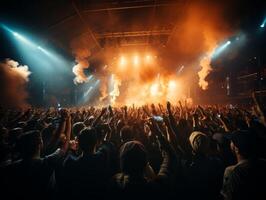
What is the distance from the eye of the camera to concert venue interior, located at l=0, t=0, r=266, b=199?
2.46 metres

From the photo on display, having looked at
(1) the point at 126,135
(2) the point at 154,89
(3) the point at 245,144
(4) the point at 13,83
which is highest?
(2) the point at 154,89

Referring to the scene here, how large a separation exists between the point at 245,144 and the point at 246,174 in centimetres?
28

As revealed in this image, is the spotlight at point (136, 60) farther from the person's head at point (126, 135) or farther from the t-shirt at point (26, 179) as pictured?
the t-shirt at point (26, 179)

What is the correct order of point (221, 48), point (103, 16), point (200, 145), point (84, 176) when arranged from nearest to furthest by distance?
point (84, 176) → point (200, 145) → point (103, 16) → point (221, 48)

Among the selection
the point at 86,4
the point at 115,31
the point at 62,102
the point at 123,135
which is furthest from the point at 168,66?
the point at 123,135

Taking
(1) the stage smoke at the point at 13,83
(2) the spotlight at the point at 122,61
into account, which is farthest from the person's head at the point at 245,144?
(2) the spotlight at the point at 122,61

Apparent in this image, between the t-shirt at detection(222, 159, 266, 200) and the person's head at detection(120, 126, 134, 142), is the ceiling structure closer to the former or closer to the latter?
the person's head at detection(120, 126, 134, 142)

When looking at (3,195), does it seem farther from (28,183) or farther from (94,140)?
(94,140)

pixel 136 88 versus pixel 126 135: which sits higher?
pixel 136 88

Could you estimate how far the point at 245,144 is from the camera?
2.05m

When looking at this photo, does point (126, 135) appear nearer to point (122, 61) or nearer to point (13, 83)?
point (13, 83)

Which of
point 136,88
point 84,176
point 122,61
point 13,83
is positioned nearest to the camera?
point 84,176

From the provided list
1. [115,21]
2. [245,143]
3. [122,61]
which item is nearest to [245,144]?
[245,143]

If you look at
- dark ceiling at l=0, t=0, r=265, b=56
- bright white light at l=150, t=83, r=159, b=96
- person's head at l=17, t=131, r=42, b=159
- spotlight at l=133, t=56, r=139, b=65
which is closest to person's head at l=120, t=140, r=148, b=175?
person's head at l=17, t=131, r=42, b=159
